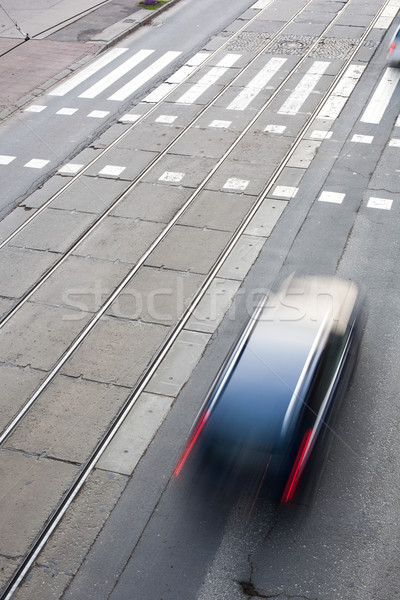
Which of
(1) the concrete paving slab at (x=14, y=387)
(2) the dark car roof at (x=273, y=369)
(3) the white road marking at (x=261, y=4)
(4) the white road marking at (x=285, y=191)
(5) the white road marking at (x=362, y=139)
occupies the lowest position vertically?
(5) the white road marking at (x=362, y=139)

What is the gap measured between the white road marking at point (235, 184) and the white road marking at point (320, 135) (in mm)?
3046

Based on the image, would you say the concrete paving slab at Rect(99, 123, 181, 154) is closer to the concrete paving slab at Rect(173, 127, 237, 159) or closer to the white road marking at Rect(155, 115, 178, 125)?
the white road marking at Rect(155, 115, 178, 125)

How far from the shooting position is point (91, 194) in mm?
15234

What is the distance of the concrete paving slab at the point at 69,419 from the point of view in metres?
9.04

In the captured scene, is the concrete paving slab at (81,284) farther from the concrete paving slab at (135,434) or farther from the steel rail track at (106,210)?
the concrete paving slab at (135,434)

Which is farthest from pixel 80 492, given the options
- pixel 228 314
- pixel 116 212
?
pixel 116 212

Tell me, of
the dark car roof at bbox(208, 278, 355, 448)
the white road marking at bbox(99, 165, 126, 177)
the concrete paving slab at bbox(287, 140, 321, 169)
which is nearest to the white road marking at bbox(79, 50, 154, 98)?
the white road marking at bbox(99, 165, 126, 177)

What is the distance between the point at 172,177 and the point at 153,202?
131 centimetres

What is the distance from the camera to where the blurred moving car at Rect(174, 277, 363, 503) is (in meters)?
7.50

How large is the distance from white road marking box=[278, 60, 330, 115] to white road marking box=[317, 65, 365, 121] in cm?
69

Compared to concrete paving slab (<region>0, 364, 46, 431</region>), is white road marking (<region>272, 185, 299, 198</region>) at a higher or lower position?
lower

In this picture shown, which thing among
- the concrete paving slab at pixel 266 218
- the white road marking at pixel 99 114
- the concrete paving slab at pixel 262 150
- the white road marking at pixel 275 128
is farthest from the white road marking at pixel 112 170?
the white road marking at pixel 275 128

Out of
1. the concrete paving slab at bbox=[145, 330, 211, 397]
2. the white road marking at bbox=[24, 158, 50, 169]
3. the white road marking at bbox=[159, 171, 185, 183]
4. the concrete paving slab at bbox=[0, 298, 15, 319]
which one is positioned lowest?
the concrete paving slab at bbox=[145, 330, 211, 397]

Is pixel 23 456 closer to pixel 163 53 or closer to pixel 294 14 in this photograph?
pixel 163 53
